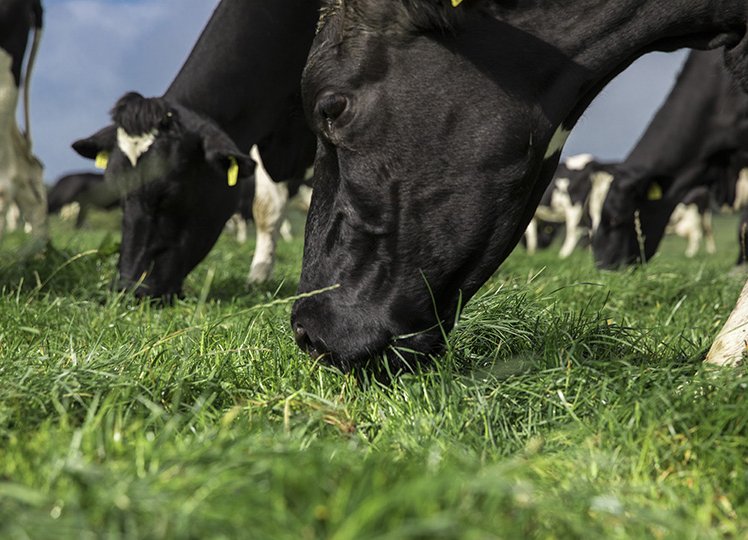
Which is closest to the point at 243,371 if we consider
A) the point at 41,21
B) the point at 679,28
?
the point at 679,28

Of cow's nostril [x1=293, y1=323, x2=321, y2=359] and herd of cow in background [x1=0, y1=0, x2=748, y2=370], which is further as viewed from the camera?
herd of cow in background [x1=0, y1=0, x2=748, y2=370]

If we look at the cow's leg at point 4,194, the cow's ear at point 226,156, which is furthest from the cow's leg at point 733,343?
the cow's leg at point 4,194

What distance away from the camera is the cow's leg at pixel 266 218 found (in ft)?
20.7

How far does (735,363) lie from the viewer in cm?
208

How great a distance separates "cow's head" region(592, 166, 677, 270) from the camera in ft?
26.5

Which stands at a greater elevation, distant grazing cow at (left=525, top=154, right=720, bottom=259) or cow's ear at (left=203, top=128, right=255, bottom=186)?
cow's ear at (left=203, top=128, right=255, bottom=186)

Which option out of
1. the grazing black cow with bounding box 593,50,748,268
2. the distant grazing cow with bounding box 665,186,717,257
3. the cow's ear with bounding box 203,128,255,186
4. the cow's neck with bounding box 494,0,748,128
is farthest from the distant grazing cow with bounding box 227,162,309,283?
the distant grazing cow with bounding box 665,186,717,257

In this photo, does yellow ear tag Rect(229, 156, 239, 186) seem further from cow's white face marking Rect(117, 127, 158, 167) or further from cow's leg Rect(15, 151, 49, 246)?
cow's leg Rect(15, 151, 49, 246)

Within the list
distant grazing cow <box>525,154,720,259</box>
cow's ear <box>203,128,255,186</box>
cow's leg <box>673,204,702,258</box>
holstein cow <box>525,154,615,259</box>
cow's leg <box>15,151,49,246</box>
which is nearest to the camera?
cow's ear <box>203,128,255,186</box>

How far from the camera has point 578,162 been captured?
2103 cm

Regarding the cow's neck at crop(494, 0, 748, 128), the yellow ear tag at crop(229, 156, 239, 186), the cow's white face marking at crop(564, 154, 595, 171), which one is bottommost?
the cow's white face marking at crop(564, 154, 595, 171)

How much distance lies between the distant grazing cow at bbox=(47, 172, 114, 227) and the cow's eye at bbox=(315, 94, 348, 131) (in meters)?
27.8

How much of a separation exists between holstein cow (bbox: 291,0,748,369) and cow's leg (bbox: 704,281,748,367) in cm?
77

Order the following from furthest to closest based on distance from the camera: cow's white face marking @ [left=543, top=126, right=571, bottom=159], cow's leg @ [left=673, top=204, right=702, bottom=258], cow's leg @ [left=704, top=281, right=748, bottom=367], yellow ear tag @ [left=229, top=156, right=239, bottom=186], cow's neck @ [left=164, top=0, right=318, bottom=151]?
cow's leg @ [left=673, top=204, right=702, bottom=258] < cow's neck @ [left=164, top=0, right=318, bottom=151] < yellow ear tag @ [left=229, top=156, right=239, bottom=186] < cow's white face marking @ [left=543, top=126, right=571, bottom=159] < cow's leg @ [left=704, top=281, right=748, bottom=367]
